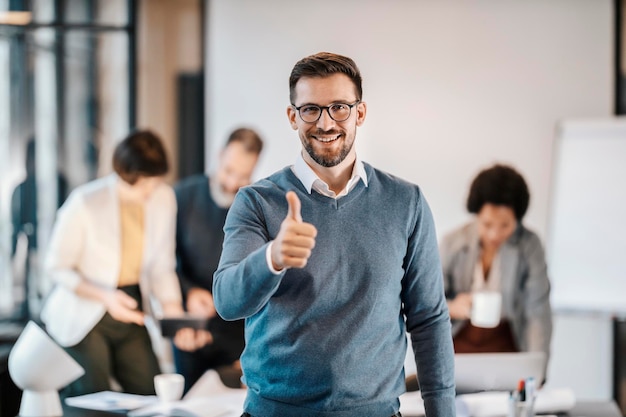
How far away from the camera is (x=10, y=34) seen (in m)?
4.01

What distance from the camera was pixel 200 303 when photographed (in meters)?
3.28

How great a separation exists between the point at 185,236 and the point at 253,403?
1.97m

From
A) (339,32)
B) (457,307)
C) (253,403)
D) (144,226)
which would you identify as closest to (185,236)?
(144,226)

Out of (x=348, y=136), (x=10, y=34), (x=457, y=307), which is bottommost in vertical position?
(x=457, y=307)

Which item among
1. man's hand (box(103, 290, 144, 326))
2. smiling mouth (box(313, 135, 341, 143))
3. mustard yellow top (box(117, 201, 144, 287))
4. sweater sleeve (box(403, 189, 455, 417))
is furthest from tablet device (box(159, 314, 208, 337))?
smiling mouth (box(313, 135, 341, 143))

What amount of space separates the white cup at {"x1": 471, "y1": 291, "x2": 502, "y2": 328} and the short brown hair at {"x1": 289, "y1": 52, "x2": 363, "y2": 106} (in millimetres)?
1787

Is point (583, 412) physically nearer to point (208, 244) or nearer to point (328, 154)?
point (328, 154)

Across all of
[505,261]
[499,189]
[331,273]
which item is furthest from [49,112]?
[331,273]

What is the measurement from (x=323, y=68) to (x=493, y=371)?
116 cm

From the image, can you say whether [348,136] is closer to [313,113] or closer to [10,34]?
[313,113]

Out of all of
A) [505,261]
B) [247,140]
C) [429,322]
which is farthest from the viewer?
[247,140]

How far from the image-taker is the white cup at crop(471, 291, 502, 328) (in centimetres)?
303

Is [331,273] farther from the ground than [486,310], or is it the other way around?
[331,273]

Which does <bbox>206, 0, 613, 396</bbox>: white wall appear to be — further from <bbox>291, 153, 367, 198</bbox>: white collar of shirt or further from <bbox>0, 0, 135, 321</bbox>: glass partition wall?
<bbox>291, 153, 367, 198</bbox>: white collar of shirt
